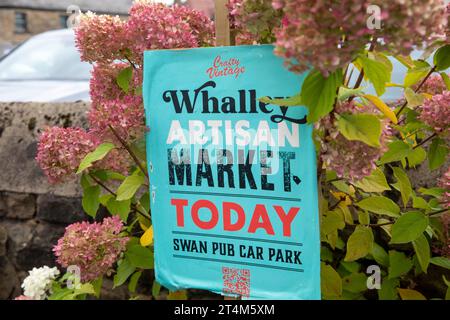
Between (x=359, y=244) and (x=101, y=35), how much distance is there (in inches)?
33.5

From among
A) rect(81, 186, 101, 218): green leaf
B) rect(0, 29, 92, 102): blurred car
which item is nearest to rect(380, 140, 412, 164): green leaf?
rect(81, 186, 101, 218): green leaf

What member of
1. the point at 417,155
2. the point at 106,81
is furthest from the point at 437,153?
the point at 106,81

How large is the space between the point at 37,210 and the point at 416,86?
4.85 feet

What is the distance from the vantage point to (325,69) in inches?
40.9

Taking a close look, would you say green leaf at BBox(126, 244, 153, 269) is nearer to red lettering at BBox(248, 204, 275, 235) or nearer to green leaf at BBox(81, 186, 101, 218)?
green leaf at BBox(81, 186, 101, 218)

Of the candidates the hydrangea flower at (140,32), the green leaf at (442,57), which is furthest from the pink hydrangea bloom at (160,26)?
the green leaf at (442,57)

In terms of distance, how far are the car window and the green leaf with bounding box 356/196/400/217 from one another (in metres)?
2.46

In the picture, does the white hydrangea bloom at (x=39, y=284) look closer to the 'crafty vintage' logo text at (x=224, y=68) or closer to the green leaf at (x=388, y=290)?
the 'crafty vintage' logo text at (x=224, y=68)

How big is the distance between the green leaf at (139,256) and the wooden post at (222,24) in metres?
0.63

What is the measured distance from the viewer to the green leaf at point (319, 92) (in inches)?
43.2

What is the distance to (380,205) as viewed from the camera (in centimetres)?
152

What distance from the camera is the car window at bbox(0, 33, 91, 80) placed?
3711 mm

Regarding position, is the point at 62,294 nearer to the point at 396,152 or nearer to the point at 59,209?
the point at 59,209
